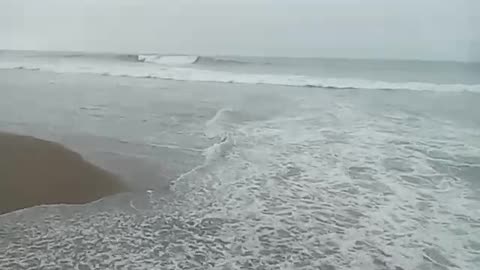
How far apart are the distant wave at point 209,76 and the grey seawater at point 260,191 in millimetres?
2747

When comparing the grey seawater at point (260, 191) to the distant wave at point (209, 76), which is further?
the distant wave at point (209, 76)

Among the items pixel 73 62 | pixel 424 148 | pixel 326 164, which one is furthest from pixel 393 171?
pixel 73 62

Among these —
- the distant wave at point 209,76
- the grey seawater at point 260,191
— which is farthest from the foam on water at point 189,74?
the grey seawater at point 260,191

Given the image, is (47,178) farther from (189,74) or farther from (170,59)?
(170,59)

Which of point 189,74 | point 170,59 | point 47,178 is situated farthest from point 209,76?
point 47,178

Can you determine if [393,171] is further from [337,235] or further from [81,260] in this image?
[81,260]

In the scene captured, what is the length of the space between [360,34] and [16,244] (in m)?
9.76

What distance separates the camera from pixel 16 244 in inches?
89.7

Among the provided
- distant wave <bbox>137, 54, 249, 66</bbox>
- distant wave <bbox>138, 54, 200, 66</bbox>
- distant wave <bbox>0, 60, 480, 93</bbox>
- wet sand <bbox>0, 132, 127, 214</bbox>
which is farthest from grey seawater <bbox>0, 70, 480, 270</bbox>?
distant wave <bbox>138, 54, 200, 66</bbox>

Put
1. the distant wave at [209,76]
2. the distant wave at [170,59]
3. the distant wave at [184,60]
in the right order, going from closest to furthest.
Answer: the distant wave at [209,76] < the distant wave at [184,60] < the distant wave at [170,59]

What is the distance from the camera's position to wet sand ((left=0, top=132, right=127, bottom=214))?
112 inches

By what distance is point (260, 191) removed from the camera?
306 centimetres

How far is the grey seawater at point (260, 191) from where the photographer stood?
2254 millimetres

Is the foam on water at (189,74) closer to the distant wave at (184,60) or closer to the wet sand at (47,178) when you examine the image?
the distant wave at (184,60)
